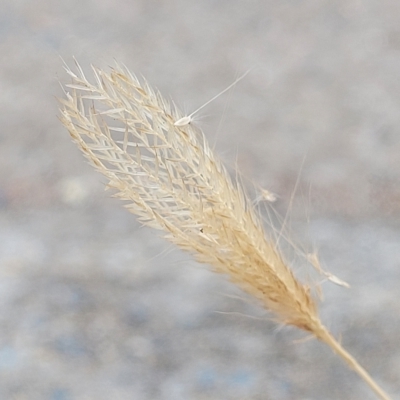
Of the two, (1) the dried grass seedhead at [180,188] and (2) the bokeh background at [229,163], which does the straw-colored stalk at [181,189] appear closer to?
(1) the dried grass seedhead at [180,188]

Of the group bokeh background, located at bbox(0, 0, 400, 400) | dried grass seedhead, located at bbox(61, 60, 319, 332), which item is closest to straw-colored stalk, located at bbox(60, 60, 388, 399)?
dried grass seedhead, located at bbox(61, 60, 319, 332)

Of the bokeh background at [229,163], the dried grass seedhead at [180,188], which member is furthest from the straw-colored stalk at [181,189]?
the bokeh background at [229,163]

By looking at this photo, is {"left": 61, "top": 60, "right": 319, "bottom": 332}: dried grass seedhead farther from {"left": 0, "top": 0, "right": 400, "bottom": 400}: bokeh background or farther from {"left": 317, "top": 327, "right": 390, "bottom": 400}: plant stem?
{"left": 0, "top": 0, "right": 400, "bottom": 400}: bokeh background

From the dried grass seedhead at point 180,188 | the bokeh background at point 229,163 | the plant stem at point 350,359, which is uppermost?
the bokeh background at point 229,163

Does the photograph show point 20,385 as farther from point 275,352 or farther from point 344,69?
point 344,69

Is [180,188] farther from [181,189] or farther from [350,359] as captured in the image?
[350,359]

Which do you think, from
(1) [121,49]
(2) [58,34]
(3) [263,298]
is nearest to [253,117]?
(1) [121,49]

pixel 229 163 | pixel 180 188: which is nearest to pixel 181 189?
pixel 180 188
